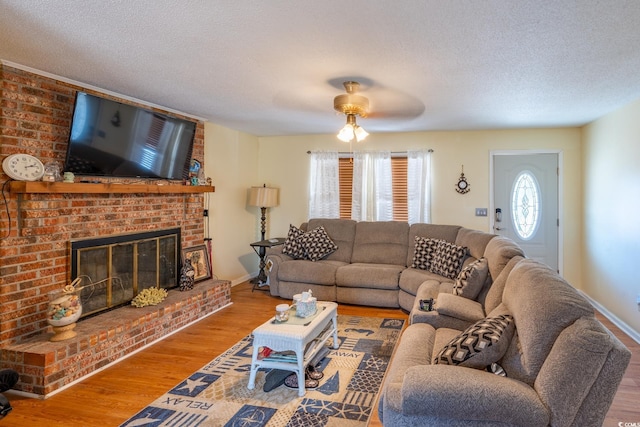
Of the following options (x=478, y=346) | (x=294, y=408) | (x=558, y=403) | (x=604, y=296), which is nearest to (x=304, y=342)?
(x=294, y=408)

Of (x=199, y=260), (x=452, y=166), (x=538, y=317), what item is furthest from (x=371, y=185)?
(x=538, y=317)

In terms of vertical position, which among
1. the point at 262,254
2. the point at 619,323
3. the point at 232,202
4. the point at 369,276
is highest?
the point at 232,202

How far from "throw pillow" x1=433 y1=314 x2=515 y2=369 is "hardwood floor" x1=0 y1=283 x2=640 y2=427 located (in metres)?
0.74

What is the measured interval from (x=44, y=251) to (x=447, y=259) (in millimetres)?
3771

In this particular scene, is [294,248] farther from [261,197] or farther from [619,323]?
[619,323]

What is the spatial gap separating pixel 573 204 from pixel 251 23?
499 cm

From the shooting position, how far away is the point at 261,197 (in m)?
5.82

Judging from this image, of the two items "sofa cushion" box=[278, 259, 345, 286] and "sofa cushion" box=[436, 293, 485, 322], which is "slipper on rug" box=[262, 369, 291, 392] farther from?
"sofa cushion" box=[278, 259, 345, 286]

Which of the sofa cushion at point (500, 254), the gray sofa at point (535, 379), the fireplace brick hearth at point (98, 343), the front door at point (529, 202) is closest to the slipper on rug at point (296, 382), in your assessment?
the gray sofa at point (535, 379)

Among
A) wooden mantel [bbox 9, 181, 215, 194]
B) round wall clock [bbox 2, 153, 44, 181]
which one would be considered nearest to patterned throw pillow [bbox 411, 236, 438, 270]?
wooden mantel [bbox 9, 181, 215, 194]

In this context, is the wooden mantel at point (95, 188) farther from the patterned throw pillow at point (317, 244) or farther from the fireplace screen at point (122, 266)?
the patterned throw pillow at point (317, 244)

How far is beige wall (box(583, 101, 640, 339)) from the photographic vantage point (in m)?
3.71

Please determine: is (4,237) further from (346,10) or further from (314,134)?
(314,134)

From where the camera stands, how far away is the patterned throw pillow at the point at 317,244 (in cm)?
515
